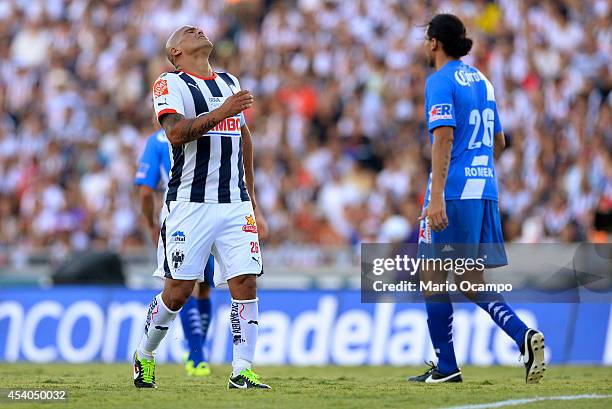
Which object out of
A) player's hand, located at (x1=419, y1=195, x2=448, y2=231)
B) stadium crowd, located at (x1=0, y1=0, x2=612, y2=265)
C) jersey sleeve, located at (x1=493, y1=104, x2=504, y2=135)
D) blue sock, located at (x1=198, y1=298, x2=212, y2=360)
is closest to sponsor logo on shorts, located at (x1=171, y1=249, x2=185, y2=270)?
player's hand, located at (x1=419, y1=195, x2=448, y2=231)

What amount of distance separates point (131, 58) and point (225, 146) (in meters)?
14.2

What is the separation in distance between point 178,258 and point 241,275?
0.43m

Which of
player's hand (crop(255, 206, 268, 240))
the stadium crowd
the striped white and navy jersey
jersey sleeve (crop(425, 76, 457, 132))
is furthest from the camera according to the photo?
the stadium crowd

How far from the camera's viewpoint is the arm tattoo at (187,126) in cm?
771

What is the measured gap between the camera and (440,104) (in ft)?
28.6

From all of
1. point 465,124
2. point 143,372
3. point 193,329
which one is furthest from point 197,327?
point 465,124

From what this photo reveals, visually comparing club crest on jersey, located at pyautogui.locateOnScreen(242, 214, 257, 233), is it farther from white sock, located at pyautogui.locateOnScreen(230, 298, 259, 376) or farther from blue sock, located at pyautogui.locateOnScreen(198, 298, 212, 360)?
blue sock, located at pyautogui.locateOnScreen(198, 298, 212, 360)

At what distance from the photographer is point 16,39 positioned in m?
22.9

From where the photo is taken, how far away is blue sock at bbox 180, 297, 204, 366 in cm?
1065

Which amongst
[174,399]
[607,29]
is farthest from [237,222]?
[607,29]

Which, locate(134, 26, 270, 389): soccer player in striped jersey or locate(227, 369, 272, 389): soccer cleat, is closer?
locate(134, 26, 270, 389): soccer player in striped jersey

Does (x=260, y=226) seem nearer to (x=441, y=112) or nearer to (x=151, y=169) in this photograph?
(x=441, y=112)

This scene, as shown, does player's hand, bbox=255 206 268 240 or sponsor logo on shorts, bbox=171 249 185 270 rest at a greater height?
player's hand, bbox=255 206 268 240

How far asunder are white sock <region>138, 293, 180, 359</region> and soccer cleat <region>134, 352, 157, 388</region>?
0.20 ft
